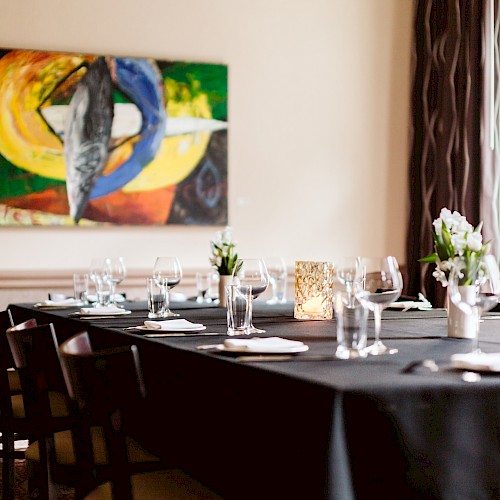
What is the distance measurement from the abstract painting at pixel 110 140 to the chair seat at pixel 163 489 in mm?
4053

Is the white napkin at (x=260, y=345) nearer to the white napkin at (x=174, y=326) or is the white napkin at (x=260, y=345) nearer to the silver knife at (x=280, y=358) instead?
the silver knife at (x=280, y=358)

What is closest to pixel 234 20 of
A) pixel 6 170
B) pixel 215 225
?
pixel 215 225

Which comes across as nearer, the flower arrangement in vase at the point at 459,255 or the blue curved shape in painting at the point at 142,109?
the flower arrangement in vase at the point at 459,255

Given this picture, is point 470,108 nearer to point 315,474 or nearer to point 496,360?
point 496,360

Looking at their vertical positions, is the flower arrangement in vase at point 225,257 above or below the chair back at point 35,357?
above

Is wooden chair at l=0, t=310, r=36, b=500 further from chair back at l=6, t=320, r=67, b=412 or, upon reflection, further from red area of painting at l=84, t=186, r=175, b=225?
red area of painting at l=84, t=186, r=175, b=225

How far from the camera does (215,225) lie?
21.5ft

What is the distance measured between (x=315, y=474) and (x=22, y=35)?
5.05 m

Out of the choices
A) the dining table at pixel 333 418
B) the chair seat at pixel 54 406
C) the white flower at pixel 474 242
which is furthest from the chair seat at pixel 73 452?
the white flower at pixel 474 242

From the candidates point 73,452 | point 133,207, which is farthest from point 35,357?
point 133,207

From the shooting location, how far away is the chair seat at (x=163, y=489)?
7.34 ft

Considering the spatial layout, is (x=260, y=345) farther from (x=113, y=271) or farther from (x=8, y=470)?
(x=113, y=271)

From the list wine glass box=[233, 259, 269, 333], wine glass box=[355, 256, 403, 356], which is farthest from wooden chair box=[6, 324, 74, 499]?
wine glass box=[355, 256, 403, 356]

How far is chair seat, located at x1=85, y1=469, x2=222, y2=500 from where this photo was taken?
2236mm
